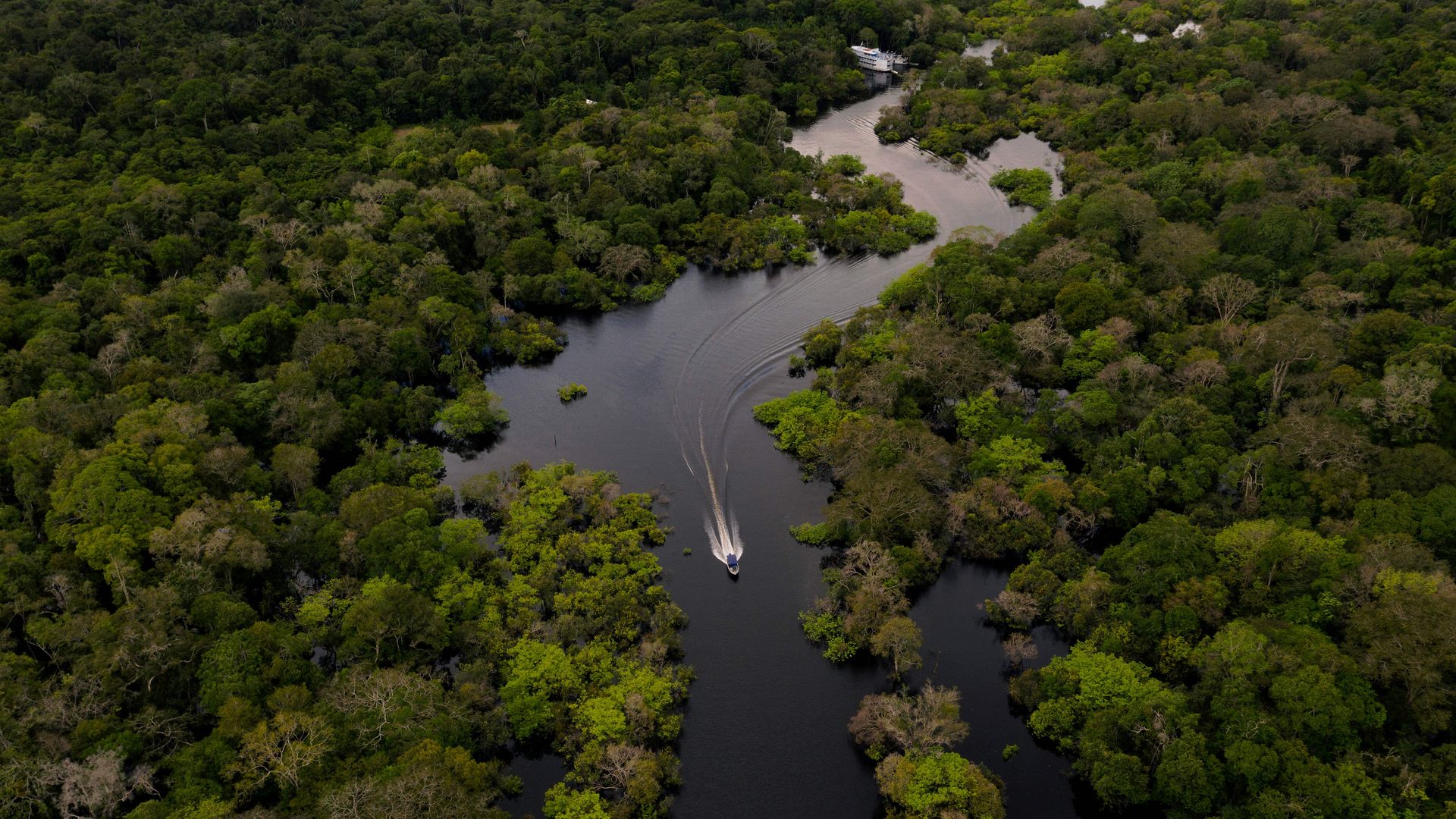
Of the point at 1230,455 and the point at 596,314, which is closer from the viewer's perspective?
the point at 1230,455

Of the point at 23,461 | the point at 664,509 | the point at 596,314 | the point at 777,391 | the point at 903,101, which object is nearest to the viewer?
the point at 23,461

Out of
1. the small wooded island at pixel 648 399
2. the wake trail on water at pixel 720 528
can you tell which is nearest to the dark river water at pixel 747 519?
the wake trail on water at pixel 720 528

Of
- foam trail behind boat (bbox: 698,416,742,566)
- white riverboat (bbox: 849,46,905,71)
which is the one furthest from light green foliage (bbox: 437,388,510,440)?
white riverboat (bbox: 849,46,905,71)

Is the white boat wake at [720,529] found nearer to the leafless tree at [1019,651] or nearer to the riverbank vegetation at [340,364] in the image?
the riverbank vegetation at [340,364]

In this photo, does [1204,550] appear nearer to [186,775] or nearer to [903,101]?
[186,775]

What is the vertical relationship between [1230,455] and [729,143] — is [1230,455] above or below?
below

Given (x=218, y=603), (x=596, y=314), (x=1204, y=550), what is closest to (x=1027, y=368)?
(x=1204, y=550)

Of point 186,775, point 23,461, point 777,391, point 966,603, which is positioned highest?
point 23,461
